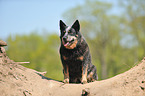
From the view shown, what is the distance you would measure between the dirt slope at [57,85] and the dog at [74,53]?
2.57 ft

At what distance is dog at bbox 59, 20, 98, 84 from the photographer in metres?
6.94

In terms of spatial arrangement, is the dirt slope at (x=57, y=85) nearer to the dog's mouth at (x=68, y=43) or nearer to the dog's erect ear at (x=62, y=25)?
the dog's mouth at (x=68, y=43)

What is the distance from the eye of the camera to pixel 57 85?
21.6 feet

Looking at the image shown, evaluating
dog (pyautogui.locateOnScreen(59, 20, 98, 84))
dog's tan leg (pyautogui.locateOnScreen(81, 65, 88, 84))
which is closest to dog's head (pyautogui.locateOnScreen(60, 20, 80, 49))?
dog (pyautogui.locateOnScreen(59, 20, 98, 84))

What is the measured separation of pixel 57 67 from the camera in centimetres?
3494

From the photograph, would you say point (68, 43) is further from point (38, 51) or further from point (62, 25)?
point (38, 51)

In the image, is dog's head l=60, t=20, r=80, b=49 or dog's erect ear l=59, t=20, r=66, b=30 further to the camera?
dog's erect ear l=59, t=20, r=66, b=30

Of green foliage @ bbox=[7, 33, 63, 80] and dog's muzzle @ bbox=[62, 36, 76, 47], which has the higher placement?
dog's muzzle @ bbox=[62, 36, 76, 47]

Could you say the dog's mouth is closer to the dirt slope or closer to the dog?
the dog

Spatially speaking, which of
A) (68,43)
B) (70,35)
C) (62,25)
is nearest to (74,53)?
(68,43)

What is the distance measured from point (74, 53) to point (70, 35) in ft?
2.16

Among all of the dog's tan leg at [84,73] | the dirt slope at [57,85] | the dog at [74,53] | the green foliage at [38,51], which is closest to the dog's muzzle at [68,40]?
the dog at [74,53]

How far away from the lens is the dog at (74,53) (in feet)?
22.8

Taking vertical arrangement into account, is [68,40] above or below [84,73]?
above
